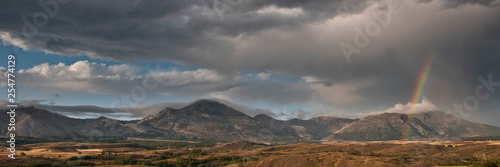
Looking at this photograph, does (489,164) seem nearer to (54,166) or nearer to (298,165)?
(298,165)

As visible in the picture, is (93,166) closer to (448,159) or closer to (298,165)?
(298,165)

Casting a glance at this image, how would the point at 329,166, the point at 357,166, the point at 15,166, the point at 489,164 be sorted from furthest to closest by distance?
the point at 329,166 < the point at 357,166 < the point at 15,166 < the point at 489,164

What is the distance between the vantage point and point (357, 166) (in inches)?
6973

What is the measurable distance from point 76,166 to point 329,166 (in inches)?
5795

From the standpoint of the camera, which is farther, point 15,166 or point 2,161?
point 2,161

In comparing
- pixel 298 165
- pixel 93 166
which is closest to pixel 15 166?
pixel 93 166

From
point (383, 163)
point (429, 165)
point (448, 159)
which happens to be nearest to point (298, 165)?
point (383, 163)

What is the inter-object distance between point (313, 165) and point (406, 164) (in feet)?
170

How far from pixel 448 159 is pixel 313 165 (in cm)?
7738

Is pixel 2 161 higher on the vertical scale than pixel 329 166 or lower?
higher

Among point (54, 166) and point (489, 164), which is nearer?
point (489, 164)

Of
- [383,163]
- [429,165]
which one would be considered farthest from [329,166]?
[429,165]

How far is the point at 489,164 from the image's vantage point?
136375mm

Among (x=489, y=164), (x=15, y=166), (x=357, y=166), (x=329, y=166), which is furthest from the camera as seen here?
(x=329, y=166)
